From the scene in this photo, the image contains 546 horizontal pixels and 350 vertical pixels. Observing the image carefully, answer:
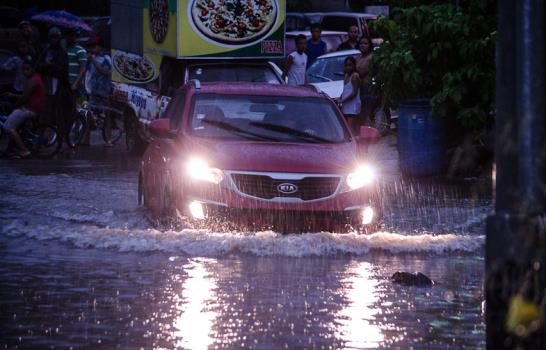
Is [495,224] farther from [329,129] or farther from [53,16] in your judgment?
[53,16]

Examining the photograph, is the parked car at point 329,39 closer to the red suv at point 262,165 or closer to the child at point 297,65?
the child at point 297,65

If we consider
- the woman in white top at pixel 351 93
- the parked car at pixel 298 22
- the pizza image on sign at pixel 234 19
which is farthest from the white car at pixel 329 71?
the parked car at pixel 298 22

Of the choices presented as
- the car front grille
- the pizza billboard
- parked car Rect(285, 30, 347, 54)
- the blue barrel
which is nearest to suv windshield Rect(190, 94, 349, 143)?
the car front grille

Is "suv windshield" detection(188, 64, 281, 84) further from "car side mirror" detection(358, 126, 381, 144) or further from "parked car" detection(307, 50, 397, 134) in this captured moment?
"car side mirror" detection(358, 126, 381, 144)

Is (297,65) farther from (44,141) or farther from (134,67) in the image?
(44,141)

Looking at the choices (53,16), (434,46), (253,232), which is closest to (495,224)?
(253,232)

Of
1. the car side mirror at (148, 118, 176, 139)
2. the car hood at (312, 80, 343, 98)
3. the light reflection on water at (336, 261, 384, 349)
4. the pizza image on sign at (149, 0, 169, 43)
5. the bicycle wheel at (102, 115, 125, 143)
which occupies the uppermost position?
the pizza image on sign at (149, 0, 169, 43)

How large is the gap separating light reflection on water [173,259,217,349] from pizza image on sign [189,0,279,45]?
1005 centimetres

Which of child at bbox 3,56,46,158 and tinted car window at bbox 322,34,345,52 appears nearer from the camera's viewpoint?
child at bbox 3,56,46,158

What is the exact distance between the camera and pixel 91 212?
15.4m

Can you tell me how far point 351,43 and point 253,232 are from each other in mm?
18754

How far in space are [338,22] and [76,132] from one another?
63.9 ft

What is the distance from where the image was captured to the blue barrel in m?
19.5

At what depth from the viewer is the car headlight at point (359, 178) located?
1241 cm
